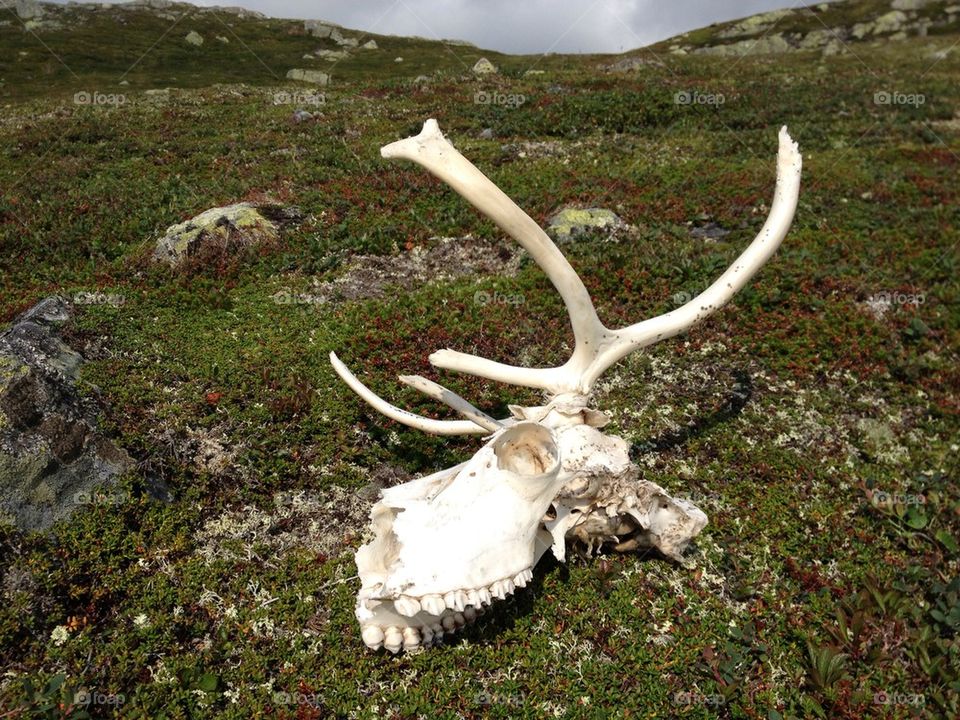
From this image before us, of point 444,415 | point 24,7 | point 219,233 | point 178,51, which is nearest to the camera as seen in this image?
point 444,415

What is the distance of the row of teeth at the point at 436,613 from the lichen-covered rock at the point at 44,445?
3.05m

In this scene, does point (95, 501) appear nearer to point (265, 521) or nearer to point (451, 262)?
point (265, 521)

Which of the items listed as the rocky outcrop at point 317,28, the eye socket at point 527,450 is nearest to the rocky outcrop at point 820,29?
the rocky outcrop at point 317,28

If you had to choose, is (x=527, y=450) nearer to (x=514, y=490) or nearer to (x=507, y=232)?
(x=514, y=490)

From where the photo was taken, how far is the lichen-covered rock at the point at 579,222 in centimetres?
1201

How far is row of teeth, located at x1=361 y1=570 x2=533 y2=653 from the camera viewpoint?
12.5 feet

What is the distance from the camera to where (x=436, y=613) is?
385 centimetres

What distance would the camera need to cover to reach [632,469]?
4.99m

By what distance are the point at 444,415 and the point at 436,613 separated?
3.71m

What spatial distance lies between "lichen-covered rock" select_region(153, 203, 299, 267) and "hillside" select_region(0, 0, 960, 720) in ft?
0.22

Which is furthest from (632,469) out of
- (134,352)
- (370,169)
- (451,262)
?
(370,169)

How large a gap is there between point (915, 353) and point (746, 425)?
140 inches

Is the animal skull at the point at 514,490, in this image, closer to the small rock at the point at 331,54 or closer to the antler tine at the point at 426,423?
the antler tine at the point at 426,423

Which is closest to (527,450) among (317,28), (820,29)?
(317,28)
